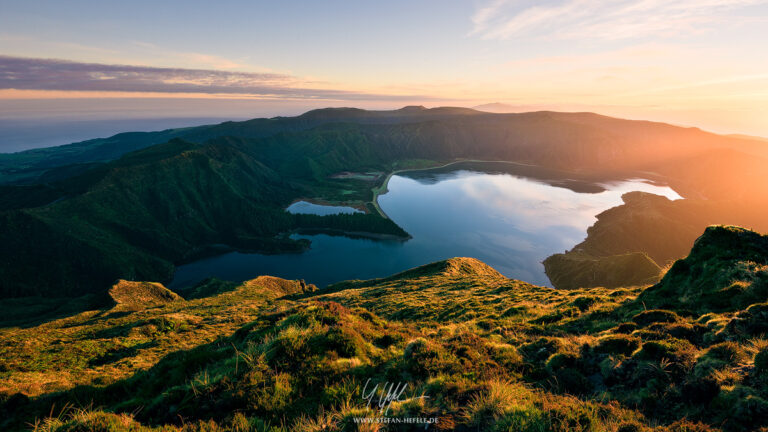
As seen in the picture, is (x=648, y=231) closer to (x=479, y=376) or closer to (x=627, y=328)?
(x=627, y=328)

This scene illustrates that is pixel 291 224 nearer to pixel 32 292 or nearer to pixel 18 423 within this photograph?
pixel 32 292

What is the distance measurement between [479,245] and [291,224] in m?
125

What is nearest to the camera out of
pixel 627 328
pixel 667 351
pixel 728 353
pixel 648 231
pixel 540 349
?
pixel 728 353

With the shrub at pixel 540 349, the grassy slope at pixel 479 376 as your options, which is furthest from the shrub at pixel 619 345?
the shrub at pixel 540 349

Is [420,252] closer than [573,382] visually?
No

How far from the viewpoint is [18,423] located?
812cm

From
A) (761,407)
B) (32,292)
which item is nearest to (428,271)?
(761,407)

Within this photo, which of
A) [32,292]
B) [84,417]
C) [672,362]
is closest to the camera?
[84,417]

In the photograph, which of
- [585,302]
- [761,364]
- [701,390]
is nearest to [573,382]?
[701,390]

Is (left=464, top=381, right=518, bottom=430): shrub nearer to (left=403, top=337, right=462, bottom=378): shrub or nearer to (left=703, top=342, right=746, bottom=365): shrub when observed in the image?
(left=403, top=337, right=462, bottom=378): shrub
